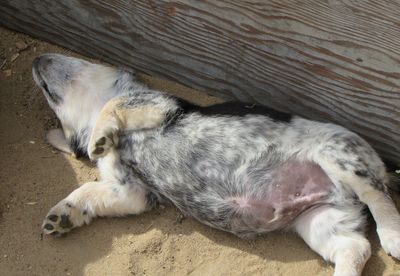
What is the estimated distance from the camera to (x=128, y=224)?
15.3 feet

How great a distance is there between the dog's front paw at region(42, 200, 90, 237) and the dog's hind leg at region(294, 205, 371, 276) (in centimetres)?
142

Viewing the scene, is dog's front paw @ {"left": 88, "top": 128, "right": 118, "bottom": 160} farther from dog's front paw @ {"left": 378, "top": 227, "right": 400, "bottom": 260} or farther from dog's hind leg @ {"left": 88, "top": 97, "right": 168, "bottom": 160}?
dog's front paw @ {"left": 378, "top": 227, "right": 400, "bottom": 260}

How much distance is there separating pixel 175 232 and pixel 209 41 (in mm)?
1306

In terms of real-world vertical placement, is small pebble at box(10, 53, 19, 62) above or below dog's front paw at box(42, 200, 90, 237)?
above

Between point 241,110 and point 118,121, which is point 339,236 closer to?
point 241,110

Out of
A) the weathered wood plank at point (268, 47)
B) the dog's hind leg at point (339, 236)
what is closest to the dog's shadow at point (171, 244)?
the dog's hind leg at point (339, 236)

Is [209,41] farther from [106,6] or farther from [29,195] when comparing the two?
[29,195]

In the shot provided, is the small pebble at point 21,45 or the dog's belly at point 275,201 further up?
the dog's belly at point 275,201

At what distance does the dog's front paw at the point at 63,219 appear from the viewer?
179 inches

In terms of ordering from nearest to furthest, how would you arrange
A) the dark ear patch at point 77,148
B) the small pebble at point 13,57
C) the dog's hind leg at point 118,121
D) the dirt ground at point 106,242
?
the dirt ground at point 106,242
the dog's hind leg at point 118,121
the dark ear patch at point 77,148
the small pebble at point 13,57

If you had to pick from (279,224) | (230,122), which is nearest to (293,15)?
(230,122)

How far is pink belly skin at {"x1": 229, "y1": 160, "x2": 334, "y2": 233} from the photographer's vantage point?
4277 millimetres

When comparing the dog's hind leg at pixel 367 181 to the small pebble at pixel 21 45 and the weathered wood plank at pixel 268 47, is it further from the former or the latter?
the small pebble at pixel 21 45

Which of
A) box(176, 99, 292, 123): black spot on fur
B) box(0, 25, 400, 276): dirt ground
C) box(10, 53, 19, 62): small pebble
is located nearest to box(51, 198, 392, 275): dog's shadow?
box(0, 25, 400, 276): dirt ground
